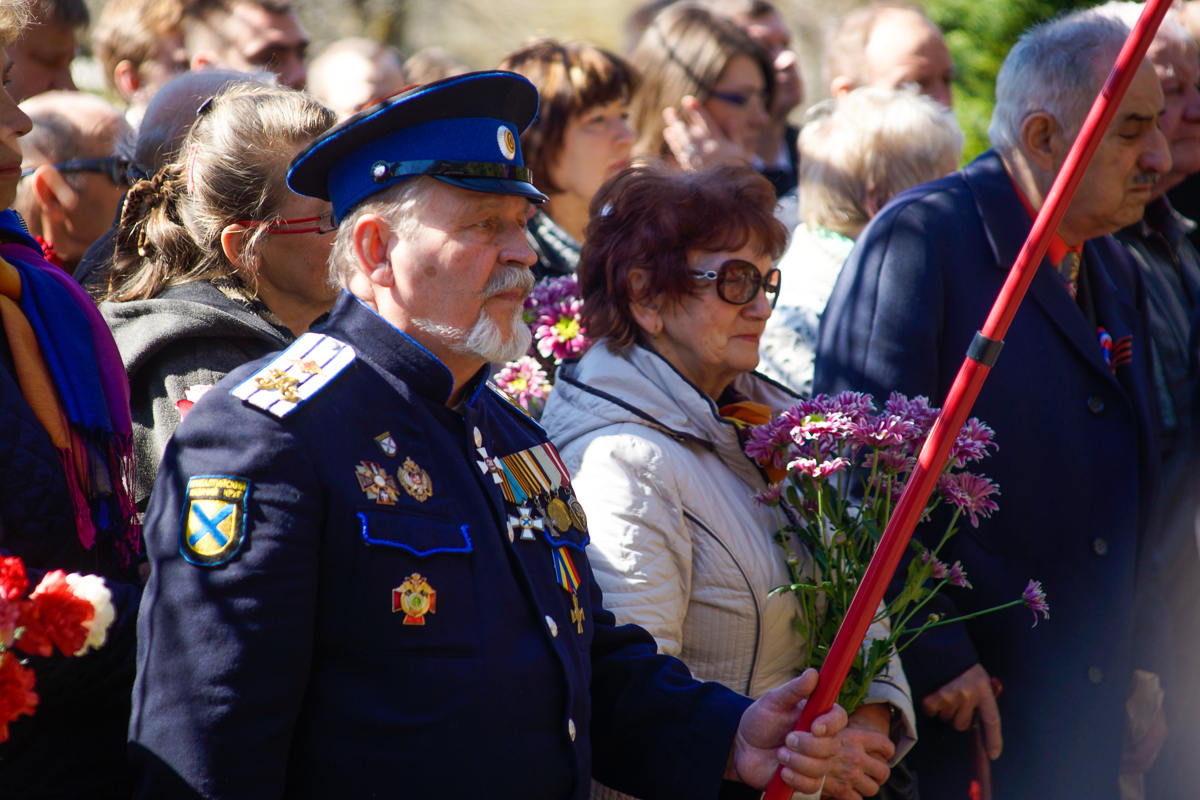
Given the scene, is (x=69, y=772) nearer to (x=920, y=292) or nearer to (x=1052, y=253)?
(x=920, y=292)

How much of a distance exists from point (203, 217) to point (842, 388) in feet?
5.68

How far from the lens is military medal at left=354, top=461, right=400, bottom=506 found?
187cm

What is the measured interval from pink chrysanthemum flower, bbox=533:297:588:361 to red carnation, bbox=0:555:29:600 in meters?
1.92

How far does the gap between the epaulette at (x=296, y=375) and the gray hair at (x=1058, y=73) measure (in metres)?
2.37

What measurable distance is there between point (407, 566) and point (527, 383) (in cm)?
157

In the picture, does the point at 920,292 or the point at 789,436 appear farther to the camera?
the point at 920,292

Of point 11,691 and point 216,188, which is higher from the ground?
point 216,188

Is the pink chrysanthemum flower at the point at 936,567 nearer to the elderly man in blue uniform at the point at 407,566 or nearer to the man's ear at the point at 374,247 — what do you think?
the elderly man in blue uniform at the point at 407,566

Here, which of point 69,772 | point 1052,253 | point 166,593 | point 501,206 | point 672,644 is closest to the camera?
point 166,593

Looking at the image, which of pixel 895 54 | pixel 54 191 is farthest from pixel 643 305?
pixel 895 54

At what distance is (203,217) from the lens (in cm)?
263

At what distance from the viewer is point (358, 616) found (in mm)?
1812

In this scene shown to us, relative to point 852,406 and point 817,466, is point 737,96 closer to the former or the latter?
point 852,406

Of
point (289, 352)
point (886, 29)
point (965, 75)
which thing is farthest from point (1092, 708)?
point (965, 75)
